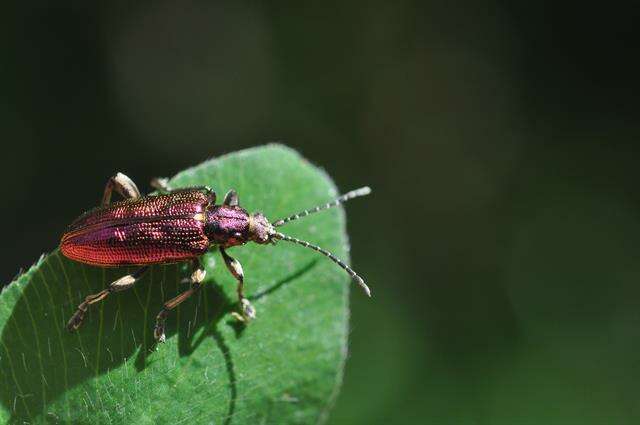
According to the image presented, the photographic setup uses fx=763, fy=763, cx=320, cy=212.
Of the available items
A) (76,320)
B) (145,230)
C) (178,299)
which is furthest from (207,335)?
(145,230)

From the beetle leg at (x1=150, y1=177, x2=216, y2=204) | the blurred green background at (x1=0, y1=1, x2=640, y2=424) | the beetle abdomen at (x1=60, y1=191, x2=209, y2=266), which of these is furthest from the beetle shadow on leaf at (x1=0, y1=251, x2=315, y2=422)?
the blurred green background at (x1=0, y1=1, x2=640, y2=424)

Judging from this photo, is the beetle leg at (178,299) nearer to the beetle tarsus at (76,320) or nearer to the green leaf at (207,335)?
the green leaf at (207,335)

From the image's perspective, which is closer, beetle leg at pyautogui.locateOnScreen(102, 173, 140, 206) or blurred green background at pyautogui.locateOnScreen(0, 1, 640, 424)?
beetle leg at pyautogui.locateOnScreen(102, 173, 140, 206)

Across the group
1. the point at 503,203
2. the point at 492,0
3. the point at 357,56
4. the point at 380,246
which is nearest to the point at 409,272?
the point at 380,246

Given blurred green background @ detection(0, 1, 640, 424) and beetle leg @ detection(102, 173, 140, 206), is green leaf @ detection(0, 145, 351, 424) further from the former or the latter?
blurred green background @ detection(0, 1, 640, 424)

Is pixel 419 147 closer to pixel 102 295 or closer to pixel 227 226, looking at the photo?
pixel 227 226

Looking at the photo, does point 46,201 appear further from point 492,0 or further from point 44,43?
point 492,0
